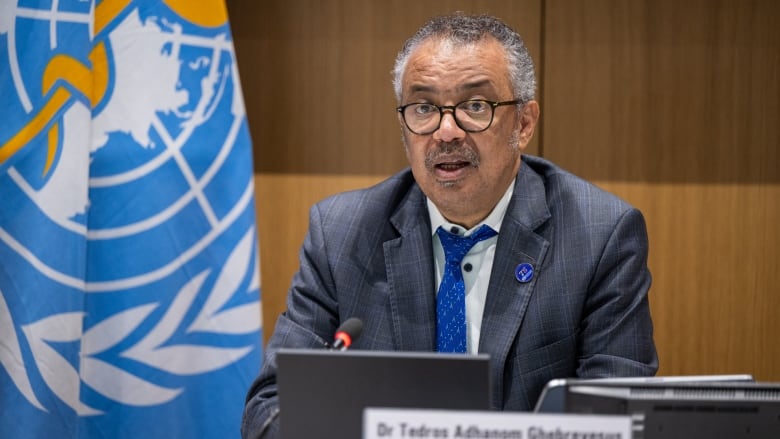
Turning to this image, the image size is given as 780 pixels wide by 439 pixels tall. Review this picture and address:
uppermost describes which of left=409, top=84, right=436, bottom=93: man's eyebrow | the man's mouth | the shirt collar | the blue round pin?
left=409, top=84, right=436, bottom=93: man's eyebrow

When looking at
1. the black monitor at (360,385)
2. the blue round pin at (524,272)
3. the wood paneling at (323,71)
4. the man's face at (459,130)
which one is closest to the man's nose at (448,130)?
the man's face at (459,130)

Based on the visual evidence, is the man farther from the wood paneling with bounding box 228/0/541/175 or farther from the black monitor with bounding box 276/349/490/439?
the wood paneling with bounding box 228/0/541/175

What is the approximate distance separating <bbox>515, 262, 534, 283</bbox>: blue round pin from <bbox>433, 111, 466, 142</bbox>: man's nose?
1.11 feet

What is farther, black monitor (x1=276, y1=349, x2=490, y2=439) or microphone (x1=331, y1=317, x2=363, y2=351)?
microphone (x1=331, y1=317, x2=363, y2=351)

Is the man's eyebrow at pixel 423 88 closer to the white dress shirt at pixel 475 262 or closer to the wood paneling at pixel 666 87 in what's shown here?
the white dress shirt at pixel 475 262

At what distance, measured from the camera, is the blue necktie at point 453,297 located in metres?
2.05

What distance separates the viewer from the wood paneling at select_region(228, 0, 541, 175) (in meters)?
3.37

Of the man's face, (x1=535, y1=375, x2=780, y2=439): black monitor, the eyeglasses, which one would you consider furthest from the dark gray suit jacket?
(x1=535, y1=375, x2=780, y2=439): black monitor

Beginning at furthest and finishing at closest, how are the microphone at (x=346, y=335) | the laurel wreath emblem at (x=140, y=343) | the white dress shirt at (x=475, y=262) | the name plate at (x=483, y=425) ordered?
the laurel wreath emblem at (x=140, y=343)
the white dress shirt at (x=475, y=262)
the microphone at (x=346, y=335)
the name plate at (x=483, y=425)

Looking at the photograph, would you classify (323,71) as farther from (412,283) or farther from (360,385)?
(360,385)

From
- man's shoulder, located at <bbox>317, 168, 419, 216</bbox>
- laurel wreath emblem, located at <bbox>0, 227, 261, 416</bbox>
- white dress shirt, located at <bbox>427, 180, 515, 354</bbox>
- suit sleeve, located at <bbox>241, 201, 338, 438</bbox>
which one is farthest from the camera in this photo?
laurel wreath emblem, located at <bbox>0, 227, 261, 416</bbox>

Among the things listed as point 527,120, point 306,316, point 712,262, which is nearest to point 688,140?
point 712,262

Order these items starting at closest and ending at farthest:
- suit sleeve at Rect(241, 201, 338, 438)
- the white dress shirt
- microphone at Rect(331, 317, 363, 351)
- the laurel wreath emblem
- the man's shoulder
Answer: microphone at Rect(331, 317, 363, 351) → suit sleeve at Rect(241, 201, 338, 438) → the white dress shirt → the man's shoulder → the laurel wreath emblem

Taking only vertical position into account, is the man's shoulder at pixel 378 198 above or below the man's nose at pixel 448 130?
below
